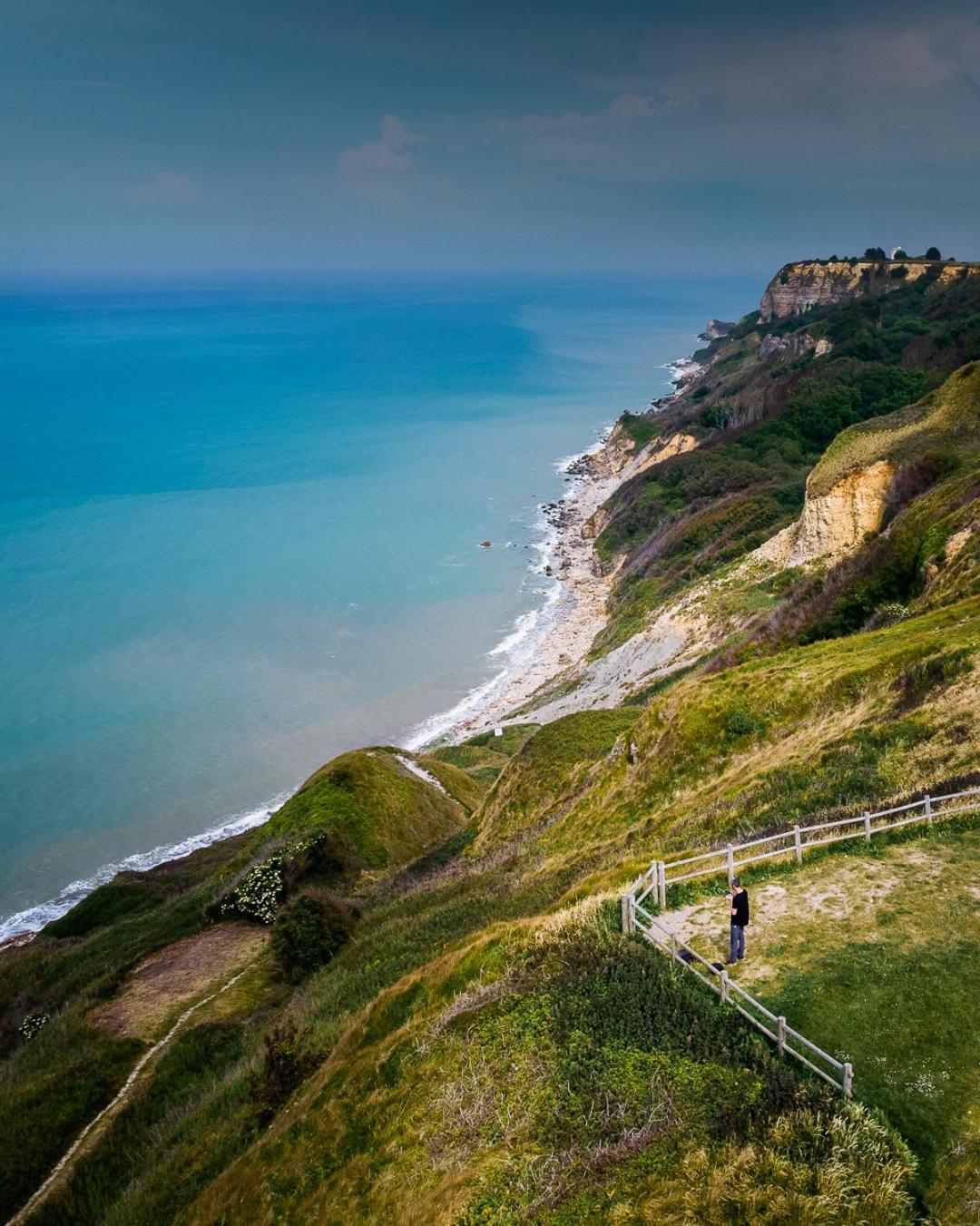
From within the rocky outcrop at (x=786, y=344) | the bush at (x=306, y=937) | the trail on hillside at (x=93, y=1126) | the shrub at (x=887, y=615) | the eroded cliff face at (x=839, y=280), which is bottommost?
the trail on hillside at (x=93, y=1126)

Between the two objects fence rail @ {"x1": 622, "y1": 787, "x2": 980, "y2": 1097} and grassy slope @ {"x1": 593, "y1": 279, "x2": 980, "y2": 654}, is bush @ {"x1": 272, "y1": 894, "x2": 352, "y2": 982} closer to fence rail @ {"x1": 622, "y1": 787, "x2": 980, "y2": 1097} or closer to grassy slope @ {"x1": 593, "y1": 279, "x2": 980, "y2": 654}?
fence rail @ {"x1": 622, "y1": 787, "x2": 980, "y2": 1097}

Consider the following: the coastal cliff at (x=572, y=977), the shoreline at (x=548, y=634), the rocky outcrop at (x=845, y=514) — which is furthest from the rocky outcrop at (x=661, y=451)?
the coastal cliff at (x=572, y=977)

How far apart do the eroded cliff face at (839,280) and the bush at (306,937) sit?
13784cm

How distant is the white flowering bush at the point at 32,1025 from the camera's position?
22.8 meters

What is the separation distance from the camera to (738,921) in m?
12.1

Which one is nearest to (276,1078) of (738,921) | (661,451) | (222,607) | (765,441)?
(738,921)

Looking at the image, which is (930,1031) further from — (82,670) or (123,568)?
(123,568)

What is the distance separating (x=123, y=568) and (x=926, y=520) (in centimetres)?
7923

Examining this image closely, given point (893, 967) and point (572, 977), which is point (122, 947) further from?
point (893, 967)

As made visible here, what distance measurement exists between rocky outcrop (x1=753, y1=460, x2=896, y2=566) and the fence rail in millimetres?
31311

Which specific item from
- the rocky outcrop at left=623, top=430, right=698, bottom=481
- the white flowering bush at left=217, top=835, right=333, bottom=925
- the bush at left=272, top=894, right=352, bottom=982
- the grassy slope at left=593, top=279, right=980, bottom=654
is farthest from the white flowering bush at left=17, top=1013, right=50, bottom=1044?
the rocky outcrop at left=623, top=430, right=698, bottom=481

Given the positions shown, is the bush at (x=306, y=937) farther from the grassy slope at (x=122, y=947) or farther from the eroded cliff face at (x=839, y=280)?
the eroded cliff face at (x=839, y=280)

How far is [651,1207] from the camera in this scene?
916 cm

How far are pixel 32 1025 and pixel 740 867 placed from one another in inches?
818
